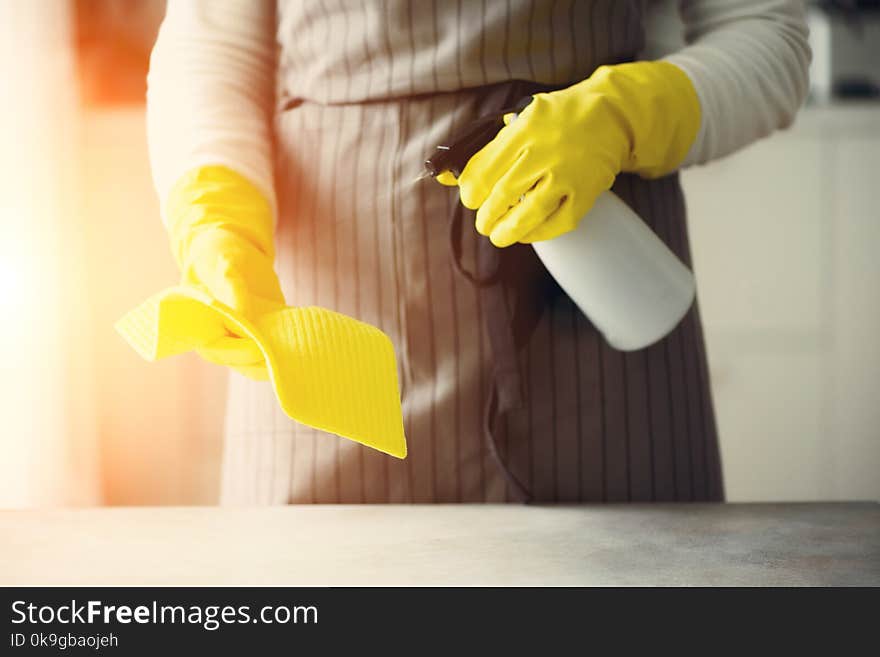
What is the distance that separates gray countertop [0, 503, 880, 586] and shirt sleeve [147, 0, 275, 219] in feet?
0.70

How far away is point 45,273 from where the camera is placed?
2.31ft

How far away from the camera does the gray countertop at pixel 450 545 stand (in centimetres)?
41

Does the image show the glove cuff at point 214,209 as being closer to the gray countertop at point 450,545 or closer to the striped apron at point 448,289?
the striped apron at point 448,289

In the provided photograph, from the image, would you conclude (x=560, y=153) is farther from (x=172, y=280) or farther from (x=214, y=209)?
(x=172, y=280)

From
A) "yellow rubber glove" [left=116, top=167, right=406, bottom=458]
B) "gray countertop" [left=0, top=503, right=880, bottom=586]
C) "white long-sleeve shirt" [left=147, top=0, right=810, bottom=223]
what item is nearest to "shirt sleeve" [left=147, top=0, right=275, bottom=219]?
"white long-sleeve shirt" [left=147, top=0, right=810, bottom=223]

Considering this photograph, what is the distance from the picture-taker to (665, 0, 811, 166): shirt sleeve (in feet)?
1.70

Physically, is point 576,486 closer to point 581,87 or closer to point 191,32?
point 581,87

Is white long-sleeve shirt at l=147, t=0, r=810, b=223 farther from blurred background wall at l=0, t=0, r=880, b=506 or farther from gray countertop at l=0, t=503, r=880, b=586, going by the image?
gray countertop at l=0, t=503, r=880, b=586

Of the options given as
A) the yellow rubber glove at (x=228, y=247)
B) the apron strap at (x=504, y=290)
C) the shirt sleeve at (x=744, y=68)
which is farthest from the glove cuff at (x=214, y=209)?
the shirt sleeve at (x=744, y=68)

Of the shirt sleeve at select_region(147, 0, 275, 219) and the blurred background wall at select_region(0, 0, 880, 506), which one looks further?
the blurred background wall at select_region(0, 0, 880, 506)

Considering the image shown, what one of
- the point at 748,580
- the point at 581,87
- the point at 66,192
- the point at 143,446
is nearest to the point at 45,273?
the point at 66,192

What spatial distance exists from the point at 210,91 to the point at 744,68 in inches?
13.7

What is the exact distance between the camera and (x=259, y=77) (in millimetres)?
586
